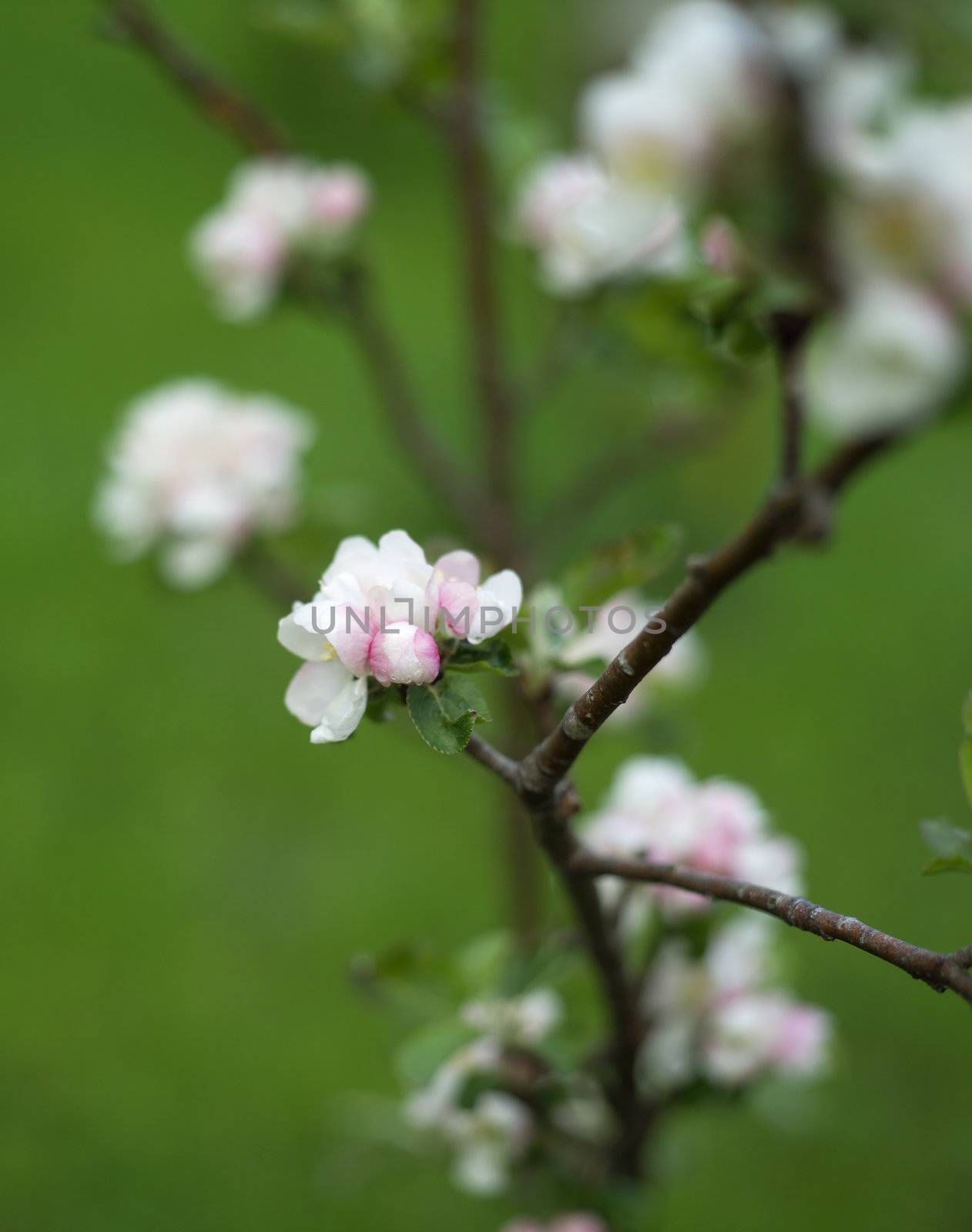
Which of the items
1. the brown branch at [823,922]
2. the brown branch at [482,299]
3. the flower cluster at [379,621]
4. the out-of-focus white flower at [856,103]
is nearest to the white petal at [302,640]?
the flower cluster at [379,621]

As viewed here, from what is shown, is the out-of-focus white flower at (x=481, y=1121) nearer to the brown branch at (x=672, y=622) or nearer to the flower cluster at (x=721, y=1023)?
the flower cluster at (x=721, y=1023)

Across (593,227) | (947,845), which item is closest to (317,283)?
(593,227)

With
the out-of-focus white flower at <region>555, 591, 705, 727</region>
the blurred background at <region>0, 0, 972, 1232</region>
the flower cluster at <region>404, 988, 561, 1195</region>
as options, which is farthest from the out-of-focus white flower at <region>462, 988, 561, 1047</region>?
the blurred background at <region>0, 0, 972, 1232</region>

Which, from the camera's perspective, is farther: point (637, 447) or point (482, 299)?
point (637, 447)

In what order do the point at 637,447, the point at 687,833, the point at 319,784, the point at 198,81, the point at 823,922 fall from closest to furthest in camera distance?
the point at 823,922
the point at 687,833
the point at 198,81
the point at 637,447
the point at 319,784

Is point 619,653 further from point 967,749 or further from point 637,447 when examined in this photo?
point 637,447

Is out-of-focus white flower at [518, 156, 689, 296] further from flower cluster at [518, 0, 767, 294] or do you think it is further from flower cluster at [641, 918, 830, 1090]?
flower cluster at [641, 918, 830, 1090]
